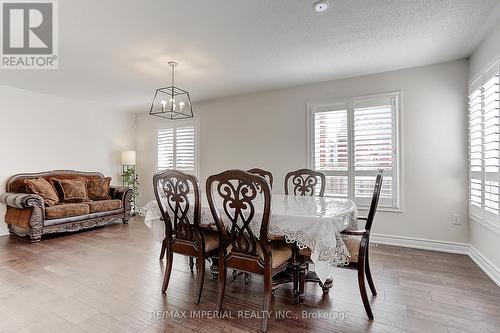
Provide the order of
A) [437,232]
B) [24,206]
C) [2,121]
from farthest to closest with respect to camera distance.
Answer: [2,121], [24,206], [437,232]

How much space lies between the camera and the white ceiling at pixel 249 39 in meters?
2.43

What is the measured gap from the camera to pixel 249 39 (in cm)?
303

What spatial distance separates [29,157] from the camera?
503cm

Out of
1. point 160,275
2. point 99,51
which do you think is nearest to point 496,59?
point 160,275

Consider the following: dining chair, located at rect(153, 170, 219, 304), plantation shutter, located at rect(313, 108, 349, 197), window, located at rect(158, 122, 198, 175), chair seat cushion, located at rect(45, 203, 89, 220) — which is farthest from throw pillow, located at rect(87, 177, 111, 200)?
plantation shutter, located at rect(313, 108, 349, 197)

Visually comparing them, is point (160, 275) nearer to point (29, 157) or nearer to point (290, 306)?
point (290, 306)

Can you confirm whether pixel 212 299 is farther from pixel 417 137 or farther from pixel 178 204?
pixel 417 137

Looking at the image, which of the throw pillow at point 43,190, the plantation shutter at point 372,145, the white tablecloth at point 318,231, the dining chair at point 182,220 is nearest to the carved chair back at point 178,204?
the dining chair at point 182,220

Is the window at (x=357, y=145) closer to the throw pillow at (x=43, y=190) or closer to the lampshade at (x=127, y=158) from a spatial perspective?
the lampshade at (x=127, y=158)

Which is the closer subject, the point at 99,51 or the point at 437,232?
the point at 99,51

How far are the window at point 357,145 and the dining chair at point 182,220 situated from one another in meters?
2.56

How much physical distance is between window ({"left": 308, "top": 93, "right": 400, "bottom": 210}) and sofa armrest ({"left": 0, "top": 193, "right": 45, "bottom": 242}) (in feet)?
14.5

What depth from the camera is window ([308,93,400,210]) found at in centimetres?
404

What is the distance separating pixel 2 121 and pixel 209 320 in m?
5.11
